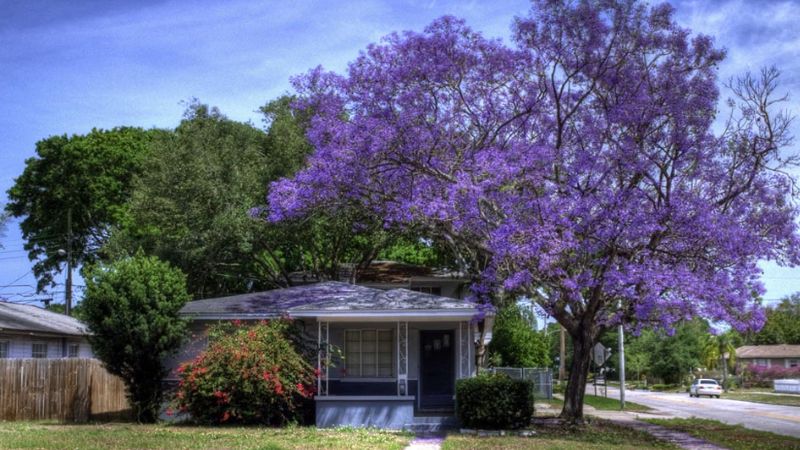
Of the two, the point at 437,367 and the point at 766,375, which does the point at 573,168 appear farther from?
the point at 766,375

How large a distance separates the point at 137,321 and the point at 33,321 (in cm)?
1057

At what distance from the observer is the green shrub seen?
1945 centimetres

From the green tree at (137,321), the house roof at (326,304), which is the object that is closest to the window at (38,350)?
the green tree at (137,321)

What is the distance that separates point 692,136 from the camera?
1978 cm

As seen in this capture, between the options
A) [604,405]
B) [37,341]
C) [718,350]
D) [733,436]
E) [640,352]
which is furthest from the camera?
[640,352]

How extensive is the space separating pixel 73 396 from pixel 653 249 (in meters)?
17.2

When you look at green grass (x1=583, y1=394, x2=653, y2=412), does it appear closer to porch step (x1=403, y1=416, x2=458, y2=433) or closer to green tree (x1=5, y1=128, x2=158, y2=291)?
porch step (x1=403, y1=416, x2=458, y2=433)

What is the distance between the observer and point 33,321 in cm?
2898

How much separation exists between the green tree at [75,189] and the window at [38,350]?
1497 cm

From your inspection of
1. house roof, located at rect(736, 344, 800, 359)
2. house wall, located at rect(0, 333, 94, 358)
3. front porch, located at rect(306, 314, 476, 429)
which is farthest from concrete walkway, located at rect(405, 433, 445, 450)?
house roof, located at rect(736, 344, 800, 359)

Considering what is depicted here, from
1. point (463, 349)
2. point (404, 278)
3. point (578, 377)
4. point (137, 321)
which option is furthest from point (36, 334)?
point (578, 377)

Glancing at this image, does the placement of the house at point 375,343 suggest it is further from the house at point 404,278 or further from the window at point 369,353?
the house at point 404,278

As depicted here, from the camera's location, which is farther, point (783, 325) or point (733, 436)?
point (783, 325)

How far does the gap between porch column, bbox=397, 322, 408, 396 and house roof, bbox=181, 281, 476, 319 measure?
78 cm
